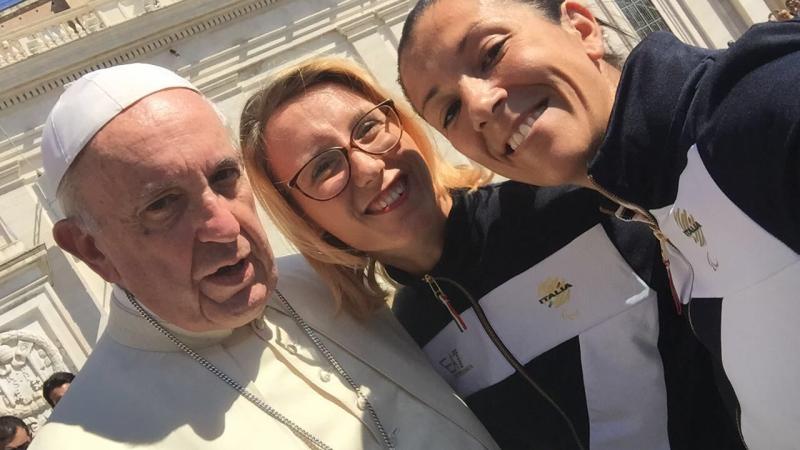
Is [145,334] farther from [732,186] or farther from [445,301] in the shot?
[732,186]

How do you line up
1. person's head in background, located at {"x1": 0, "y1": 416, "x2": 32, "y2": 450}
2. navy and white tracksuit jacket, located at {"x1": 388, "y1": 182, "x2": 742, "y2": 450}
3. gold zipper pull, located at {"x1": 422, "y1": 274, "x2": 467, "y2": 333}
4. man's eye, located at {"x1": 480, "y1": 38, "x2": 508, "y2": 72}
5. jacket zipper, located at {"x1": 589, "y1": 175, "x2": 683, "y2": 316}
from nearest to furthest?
jacket zipper, located at {"x1": 589, "y1": 175, "x2": 683, "y2": 316}
man's eye, located at {"x1": 480, "y1": 38, "x2": 508, "y2": 72}
navy and white tracksuit jacket, located at {"x1": 388, "y1": 182, "x2": 742, "y2": 450}
gold zipper pull, located at {"x1": 422, "y1": 274, "x2": 467, "y2": 333}
person's head in background, located at {"x1": 0, "y1": 416, "x2": 32, "y2": 450}

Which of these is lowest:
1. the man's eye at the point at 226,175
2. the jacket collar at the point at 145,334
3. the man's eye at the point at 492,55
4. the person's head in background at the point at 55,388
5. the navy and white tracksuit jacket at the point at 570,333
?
the navy and white tracksuit jacket at the point at 570,333

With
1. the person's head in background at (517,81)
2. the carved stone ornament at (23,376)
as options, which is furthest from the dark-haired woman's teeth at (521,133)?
the carved stone ornament at (23,376)

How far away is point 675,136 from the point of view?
53.5 inches

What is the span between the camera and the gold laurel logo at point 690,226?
54.4 inches

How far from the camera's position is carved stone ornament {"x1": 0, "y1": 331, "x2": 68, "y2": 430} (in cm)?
634

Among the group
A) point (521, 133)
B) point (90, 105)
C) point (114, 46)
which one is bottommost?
point (521, 133)

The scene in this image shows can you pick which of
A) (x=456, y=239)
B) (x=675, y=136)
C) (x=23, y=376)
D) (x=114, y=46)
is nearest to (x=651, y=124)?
(x=675, y=136)

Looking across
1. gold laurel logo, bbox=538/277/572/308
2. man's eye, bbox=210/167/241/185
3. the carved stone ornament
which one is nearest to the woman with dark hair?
gold laurel logo, bbox=538/277/572/308

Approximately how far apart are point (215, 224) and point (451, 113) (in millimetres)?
732

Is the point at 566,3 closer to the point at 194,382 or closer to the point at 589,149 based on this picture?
the point at 589,149

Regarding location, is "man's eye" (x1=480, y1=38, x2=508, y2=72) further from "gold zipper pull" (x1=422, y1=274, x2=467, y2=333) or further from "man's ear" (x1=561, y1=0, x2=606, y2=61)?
"gold zipper pull" (x1=422, y1=274, x2=467, y2=333)

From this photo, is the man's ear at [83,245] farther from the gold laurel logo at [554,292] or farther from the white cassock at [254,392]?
the gold laurel logo at [554,292]

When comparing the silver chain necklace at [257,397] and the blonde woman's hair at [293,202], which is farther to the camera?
the blonde woman's hair at [293,202]
